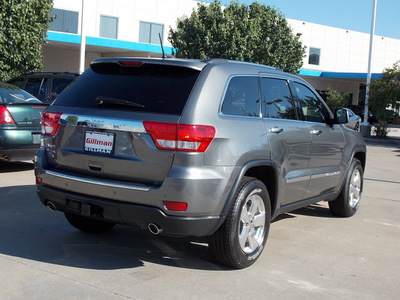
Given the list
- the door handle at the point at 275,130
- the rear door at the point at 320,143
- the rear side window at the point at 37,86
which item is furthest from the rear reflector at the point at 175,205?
the rear side window at the point at 37,86

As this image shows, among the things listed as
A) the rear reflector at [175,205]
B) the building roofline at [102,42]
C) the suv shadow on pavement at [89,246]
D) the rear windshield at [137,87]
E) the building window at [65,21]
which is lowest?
the suv shadow on pavement at [89,246]

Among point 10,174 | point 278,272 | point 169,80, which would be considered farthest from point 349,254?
point 10,174

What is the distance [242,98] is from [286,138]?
72cm

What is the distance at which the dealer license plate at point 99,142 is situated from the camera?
164 inches

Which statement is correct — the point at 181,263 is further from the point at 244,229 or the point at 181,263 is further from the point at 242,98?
the point at 242,98

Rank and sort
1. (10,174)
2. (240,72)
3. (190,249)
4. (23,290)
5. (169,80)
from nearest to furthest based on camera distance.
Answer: (23,290), (169,80), (240,72), (190,249), (10,174)

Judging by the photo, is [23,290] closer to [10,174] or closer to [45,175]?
[45,175]

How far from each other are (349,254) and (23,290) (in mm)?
3225

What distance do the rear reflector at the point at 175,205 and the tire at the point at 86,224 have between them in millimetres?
1682

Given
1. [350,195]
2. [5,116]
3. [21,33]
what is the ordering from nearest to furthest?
[350,195]
[5,116]
[21,33]

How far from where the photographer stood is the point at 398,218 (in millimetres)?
7051

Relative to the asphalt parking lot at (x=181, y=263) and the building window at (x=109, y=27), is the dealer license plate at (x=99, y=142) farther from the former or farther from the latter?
the building window at (x=109, y=27)

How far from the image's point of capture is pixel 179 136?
12.8ft

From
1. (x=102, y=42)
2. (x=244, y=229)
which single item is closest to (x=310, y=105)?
(x=244, y=229)
